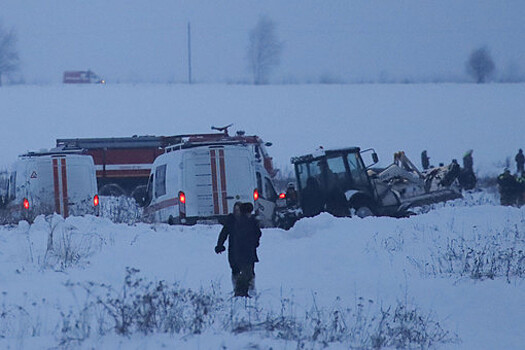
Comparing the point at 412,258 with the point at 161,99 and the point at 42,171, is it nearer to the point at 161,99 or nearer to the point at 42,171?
the point at 42,171

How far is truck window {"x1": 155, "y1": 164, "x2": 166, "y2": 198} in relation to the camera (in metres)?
23.5

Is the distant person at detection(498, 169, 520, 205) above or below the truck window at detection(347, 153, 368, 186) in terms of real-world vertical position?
below

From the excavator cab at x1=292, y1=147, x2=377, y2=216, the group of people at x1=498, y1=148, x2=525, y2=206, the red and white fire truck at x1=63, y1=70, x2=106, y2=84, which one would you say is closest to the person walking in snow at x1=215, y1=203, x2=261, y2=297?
the excavator cab at x1=292, y1=147, x2=377, y2=216

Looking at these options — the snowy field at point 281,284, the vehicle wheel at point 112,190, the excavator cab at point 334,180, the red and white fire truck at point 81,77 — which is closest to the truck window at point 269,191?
the excavator cab at point 334,180

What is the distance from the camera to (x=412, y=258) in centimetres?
1664

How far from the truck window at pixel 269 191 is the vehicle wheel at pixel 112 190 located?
25.0ft

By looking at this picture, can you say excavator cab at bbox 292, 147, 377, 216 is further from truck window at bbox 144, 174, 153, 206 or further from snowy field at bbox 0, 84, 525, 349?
truck window at bbox 144, 174, 153, 206

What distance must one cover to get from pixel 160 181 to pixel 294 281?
31.4 ft

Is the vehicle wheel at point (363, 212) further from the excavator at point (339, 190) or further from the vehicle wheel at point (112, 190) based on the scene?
the vehicle wheel at point (112, 190)

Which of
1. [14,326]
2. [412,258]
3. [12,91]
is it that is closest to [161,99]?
[12,91]

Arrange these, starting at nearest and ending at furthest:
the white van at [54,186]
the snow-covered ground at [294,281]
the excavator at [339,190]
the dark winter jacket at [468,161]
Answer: the snow-covered ground at [294,281]
the white van at [54,186]
the excavator at [339,190]
the dark winter jacket at [468,161]

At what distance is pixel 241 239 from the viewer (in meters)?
12.5

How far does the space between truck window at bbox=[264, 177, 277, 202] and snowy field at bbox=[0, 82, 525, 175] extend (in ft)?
69.6

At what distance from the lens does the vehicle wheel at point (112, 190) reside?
109 ft
